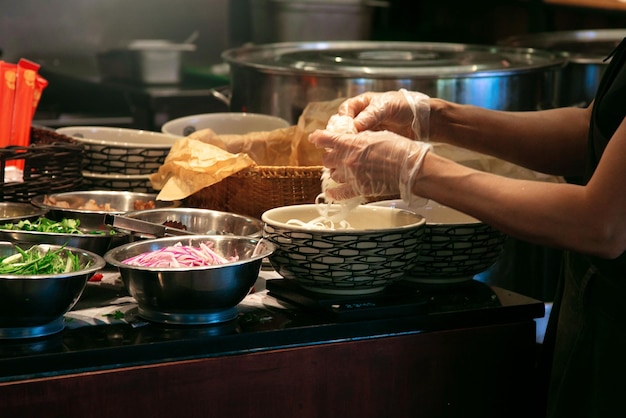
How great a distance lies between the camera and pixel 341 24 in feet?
15.8

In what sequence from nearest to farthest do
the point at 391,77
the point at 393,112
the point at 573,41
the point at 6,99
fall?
the point at 393,112 < the point at 6,99 < the point at 391,77 < the point at 573,41

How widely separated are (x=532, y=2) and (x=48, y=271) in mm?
4348

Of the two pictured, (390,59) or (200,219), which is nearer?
(200,219)

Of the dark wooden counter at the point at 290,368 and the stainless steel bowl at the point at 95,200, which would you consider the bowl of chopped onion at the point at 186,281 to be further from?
the stainless steel bowl at the point at 95,200

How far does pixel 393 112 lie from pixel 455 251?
0.37 meters

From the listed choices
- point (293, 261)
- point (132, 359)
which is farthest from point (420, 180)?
point (132, 359)

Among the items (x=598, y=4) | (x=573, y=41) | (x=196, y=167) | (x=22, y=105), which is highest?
(x=598, y=4)

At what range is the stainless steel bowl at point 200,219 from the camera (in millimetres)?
2248

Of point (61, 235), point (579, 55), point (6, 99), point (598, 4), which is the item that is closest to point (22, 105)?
point (6, 99)

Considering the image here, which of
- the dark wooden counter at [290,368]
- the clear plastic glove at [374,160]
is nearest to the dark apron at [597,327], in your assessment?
the dark wooden counter at [290,368]

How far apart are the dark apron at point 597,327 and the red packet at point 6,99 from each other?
5.22 ft

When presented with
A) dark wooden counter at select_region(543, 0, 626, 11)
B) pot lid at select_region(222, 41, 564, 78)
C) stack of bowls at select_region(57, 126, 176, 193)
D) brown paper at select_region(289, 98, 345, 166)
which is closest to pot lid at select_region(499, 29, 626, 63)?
dark wooden counter at select_region(543, 0, 626, 11)

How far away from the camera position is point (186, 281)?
5.74 feet

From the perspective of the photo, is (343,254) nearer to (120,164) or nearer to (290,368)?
(290,368)
